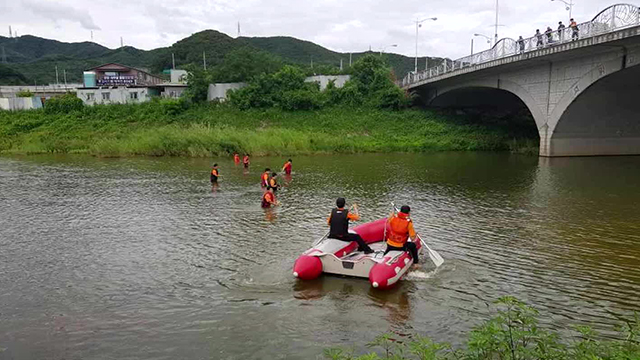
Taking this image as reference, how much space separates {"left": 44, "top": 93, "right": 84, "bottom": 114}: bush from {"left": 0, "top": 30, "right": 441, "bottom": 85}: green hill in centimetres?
3238

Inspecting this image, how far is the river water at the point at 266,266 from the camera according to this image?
8281 mm

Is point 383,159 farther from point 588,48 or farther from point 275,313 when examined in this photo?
point 275,313

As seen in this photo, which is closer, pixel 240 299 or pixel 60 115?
pixel 240 299

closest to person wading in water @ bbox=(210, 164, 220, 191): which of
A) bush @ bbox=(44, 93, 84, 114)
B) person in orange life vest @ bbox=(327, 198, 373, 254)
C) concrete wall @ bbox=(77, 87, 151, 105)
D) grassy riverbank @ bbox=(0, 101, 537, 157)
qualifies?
person in orange life vest @ bbox=(327, 198, 373, 254)

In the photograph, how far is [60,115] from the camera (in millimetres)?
54344

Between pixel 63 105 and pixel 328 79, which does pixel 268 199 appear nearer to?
pixel 328 79

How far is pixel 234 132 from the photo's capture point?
40.8 m

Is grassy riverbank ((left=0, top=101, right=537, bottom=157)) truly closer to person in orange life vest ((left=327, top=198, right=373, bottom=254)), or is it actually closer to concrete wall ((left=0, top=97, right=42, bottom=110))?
concrete wall ((left=0, top=97, right=42, bottom=110))

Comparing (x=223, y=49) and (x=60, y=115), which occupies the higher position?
(x=223, y=49)

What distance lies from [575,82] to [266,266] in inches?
1039

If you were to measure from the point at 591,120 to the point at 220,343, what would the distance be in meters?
33.2

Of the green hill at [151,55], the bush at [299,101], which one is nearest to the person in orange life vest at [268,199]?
the bush at [299,101]

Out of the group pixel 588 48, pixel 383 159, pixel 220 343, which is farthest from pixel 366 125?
pixel 220 343

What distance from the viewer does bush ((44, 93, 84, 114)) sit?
55375 millimetres
